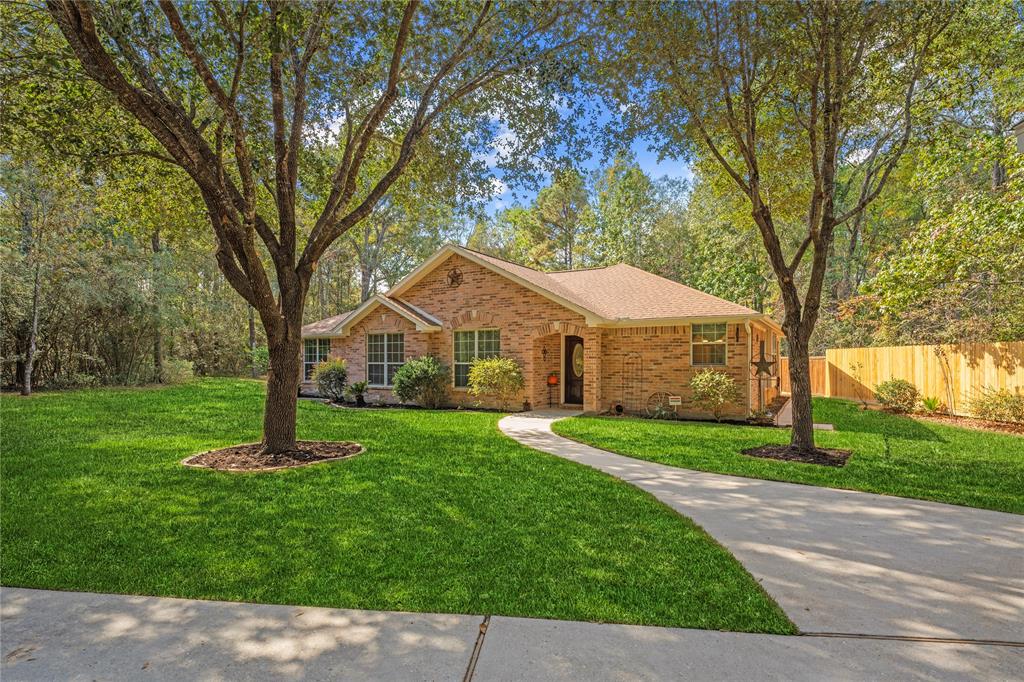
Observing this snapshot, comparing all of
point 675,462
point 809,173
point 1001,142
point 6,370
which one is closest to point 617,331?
point 809,173

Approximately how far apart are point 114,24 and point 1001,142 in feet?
47.4

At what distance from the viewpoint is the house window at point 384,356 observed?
1634 cm

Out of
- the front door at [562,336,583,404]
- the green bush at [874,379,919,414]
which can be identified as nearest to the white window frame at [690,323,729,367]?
the front door at [562,336,583,404]

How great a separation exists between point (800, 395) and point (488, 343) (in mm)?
8637

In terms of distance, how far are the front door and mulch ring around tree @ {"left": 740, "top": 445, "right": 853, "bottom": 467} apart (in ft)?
22.4

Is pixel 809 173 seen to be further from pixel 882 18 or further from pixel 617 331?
pixel 617 331

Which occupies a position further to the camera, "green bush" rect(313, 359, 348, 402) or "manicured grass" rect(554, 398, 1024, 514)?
"green bush" rect(313, 359, 348, 402)

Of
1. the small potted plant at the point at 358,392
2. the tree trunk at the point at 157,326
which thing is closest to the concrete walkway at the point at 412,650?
the small potted plant at the point at 358,392

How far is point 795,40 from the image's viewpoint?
7.68 m

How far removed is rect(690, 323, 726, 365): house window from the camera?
12680 mm

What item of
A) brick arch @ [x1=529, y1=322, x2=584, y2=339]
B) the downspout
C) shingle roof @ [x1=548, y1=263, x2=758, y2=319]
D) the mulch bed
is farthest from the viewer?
brick arch @ [x1=529, y1=322, x2=584, y2=339]

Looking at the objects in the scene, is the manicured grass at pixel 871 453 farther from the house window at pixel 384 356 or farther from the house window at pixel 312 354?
the house window at pixel 312 354

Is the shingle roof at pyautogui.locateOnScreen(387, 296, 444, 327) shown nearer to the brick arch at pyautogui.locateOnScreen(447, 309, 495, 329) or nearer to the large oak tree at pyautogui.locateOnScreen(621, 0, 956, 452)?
the brick arch at pyautogui.locateOnScreen(447, 309, 495, 329)

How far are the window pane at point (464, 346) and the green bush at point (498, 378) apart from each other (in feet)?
3.58
